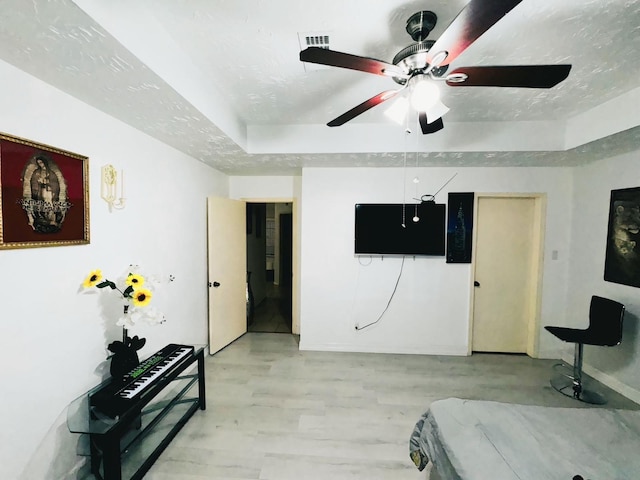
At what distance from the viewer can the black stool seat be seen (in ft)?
7.75

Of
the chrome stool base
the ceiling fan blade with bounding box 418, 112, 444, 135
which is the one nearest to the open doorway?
the chrome stool base

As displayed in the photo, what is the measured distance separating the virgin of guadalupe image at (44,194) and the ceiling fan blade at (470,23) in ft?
6.66

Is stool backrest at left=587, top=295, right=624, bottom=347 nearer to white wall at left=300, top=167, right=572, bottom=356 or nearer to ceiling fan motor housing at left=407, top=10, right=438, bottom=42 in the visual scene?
white wall at left=300, top=167, right=572, bottom=356

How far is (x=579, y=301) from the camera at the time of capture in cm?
308

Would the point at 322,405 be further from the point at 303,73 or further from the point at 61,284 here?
the point at 303,73

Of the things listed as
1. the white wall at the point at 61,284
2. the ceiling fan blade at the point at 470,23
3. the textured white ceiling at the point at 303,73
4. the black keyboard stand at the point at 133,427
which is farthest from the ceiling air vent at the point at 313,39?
the black keyboard stand at the point at 133,427

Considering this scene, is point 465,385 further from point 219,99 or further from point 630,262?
point 219,99

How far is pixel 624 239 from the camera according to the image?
2535 mm

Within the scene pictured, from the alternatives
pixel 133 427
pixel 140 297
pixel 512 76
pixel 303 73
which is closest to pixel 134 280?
pixel 140 297

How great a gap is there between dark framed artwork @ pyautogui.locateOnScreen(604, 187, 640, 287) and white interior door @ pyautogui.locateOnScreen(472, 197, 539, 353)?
26.9 inches

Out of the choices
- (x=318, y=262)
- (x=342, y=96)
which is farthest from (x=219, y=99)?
(x=318, y=262)

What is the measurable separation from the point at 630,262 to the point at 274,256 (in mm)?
6283

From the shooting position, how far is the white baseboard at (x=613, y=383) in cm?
245

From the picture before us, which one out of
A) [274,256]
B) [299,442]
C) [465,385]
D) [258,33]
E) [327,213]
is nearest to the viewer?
[258,33]
